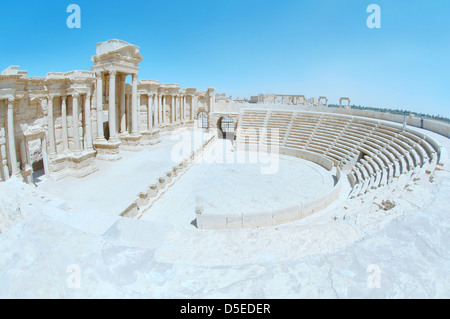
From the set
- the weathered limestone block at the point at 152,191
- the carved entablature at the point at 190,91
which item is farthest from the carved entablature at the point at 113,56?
the carved entablature at the point at 190,91

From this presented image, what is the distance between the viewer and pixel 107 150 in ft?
52.2

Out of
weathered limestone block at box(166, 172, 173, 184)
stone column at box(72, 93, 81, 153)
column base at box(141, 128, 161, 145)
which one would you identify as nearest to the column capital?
stone column at box(72, 93, 81, 153)

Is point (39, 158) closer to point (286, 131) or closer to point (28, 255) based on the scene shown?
point (28, 255)

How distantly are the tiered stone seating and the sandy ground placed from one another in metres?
6.01

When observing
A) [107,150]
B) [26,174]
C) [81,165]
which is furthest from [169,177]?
[26,174]

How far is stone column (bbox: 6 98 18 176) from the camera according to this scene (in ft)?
31.4

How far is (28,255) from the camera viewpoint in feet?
11.8

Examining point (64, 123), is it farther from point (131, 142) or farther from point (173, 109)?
point (173, 109)

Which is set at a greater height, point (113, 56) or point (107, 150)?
point (113, 56)

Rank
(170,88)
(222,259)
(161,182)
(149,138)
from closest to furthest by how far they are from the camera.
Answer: (222,259), (161,182), (149,138), (170,88)

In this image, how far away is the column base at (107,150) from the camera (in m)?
15.7

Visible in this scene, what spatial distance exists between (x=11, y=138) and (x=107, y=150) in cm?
619

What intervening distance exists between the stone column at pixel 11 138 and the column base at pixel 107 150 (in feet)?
18.5

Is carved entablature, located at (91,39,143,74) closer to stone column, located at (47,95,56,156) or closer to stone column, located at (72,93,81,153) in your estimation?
stone column, located at (72,93,81,153)
